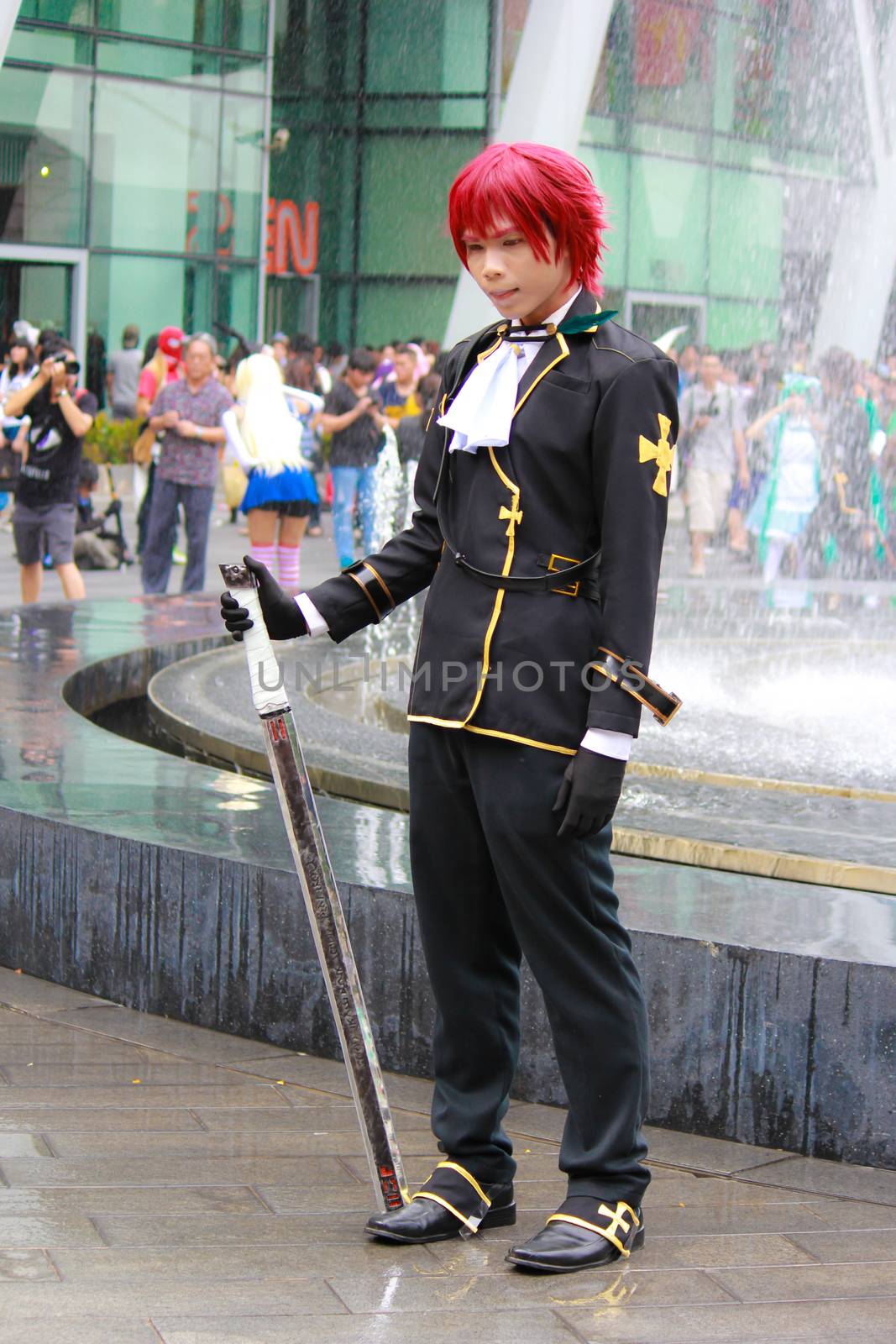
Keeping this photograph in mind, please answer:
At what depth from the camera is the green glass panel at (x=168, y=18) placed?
24891mm

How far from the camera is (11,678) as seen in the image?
6.59 meters

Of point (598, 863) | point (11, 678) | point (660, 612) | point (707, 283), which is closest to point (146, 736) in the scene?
point (11, 678)

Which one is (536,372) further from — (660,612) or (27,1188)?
(660,612)

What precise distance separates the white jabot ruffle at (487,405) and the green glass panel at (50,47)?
2274 cm

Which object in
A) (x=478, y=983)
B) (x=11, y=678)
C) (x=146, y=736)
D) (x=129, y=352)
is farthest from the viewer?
(x=129, y=352)

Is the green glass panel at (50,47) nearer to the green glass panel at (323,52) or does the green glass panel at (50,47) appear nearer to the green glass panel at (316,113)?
the green glass panel at (323,52)

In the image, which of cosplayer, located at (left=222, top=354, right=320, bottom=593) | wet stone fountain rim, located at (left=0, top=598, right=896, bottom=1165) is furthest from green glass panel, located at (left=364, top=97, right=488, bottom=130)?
wet stone fountain rim, located at (left=0, top=598, right=896, bottom=1165)

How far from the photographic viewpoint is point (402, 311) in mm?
30031

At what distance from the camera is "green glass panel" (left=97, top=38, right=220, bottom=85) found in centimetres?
2480

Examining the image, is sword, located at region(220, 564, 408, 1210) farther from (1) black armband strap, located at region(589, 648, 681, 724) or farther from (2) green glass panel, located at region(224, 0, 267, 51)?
(2) green glass panel, located at region(224, 0, 267, 51)

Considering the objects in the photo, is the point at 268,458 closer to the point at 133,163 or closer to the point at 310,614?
the point at 310,614

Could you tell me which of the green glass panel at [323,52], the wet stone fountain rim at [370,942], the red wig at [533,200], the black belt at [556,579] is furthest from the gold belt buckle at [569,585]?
the green glass panel at [323,52]

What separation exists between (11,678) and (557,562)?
4.02m

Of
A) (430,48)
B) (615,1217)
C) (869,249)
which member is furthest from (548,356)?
(430,48)
